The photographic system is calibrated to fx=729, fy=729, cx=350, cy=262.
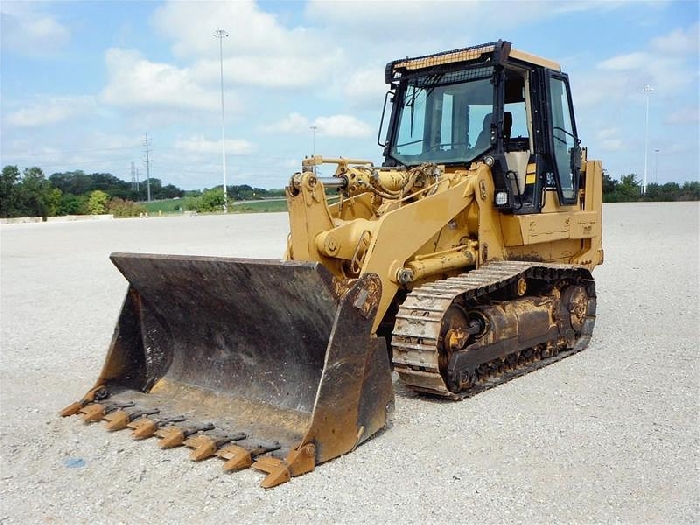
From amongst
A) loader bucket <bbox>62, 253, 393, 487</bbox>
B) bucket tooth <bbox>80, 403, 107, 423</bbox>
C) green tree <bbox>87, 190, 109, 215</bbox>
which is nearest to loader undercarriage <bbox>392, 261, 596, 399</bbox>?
loader bucket <bbox>62, 253, 393, 487</bbox>

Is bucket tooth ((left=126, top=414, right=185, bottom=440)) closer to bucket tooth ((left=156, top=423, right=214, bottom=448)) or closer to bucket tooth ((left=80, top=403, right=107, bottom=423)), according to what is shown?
bucket tooth ((left=156, top=423, right=214, bottom=448))

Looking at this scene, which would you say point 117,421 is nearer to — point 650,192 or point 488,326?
point 488,326

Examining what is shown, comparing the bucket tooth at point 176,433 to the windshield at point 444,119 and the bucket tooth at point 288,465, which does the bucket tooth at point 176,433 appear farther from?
the windshield at point 444,119

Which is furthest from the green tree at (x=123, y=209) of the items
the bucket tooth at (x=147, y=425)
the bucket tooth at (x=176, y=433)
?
the bucket tooth at (x=176, y=433)

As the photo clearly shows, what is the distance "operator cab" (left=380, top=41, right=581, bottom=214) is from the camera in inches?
288

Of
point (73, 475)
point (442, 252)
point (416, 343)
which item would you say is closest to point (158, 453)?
point (73, 475)

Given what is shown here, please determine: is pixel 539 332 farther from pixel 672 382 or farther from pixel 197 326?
pixel 197 326

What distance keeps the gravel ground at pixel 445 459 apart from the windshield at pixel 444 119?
2.45m

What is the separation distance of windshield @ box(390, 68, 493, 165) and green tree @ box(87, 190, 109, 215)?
2092 inches

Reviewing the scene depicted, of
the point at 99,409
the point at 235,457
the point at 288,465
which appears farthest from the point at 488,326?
the point at 99,409

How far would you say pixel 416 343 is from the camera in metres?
5.79

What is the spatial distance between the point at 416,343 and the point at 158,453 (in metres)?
2.12

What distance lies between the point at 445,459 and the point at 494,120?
3756mm

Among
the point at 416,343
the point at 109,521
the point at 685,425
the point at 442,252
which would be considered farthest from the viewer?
the point at 442,252
